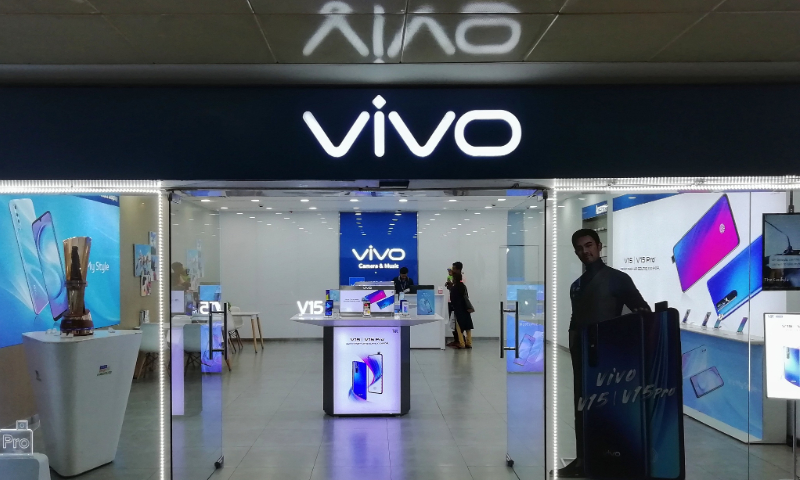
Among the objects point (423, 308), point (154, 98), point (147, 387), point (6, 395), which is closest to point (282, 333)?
point (423, 308)

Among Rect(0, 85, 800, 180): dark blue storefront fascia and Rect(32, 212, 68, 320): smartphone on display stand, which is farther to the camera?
Rect(32, 212, 68, 320): smartphone on display stand

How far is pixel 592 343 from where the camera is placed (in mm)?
4055

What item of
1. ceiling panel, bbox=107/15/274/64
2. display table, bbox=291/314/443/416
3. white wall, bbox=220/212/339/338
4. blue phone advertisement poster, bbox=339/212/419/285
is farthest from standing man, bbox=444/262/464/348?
ceiling panel, bbox=107/15/274/64

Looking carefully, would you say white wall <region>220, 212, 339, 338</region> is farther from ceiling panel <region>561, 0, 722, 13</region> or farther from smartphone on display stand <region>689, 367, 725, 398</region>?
ceiling panel <region>561, 0, 722, 13</region>

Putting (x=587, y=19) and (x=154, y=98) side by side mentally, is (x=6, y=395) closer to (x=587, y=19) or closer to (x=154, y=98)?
(x=154, y=98)

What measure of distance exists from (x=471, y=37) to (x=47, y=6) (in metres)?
2.13

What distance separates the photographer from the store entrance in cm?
457

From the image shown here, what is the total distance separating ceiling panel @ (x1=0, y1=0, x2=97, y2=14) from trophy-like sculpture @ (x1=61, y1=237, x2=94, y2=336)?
2.68m

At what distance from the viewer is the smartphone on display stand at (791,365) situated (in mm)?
3818

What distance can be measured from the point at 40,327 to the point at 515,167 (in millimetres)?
4551

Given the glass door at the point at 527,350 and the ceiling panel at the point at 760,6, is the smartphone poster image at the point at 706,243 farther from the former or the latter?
the ceiling panel at the point at 760,6

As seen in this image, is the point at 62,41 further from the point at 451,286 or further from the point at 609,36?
the point at 451,286

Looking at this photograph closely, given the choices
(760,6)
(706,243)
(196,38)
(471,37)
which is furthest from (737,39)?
(196,38)

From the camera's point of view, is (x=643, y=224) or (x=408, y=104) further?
(x=643, y=224)
